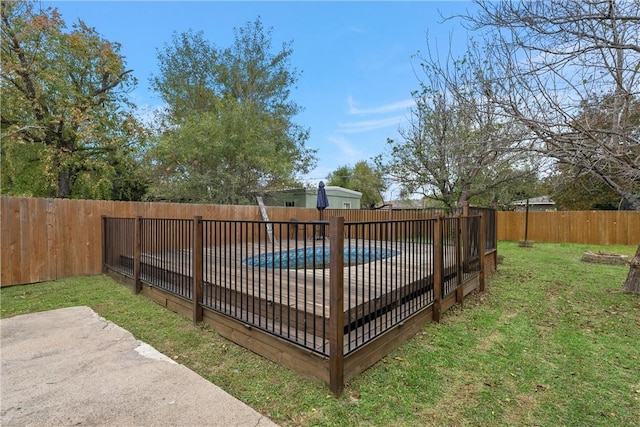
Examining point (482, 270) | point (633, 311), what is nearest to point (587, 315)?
point (633, 311)

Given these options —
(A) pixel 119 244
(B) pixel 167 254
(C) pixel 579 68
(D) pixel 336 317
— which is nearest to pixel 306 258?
(D) pixel 336 317

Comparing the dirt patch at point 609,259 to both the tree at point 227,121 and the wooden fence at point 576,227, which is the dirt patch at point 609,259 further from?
the tree at point 227,121

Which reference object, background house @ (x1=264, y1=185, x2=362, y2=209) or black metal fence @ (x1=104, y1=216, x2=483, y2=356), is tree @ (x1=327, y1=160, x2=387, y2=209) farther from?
black metal fence @ (x1=104, y1=216, x2=483, y2=356)

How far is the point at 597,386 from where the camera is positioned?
94.1 inches

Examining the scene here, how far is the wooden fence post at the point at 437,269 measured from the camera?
364cm

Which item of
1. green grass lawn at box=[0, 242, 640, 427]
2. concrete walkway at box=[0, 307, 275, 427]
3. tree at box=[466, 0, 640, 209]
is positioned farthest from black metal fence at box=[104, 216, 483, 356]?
tree at box=[466, 0, 640, 209]

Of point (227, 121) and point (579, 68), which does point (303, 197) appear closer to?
point (227, 121)

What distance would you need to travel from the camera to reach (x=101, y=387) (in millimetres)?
2303

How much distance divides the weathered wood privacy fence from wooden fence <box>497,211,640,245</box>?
1049 cm

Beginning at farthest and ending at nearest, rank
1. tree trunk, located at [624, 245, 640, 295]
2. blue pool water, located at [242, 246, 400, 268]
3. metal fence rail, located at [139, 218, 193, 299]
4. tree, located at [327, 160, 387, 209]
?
1. tree, located at [327, 160, 387, 209]
2. tree trunk, located at [624, 245, 640, 295]
3. metal fence rail, located at [139, 218, 193, 299]
4. blue pool water, located at [242, 246, 400, 268]

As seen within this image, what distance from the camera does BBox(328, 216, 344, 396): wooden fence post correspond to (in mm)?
2207

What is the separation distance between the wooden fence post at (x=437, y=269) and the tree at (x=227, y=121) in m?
9.28

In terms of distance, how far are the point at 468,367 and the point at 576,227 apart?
44.2ft

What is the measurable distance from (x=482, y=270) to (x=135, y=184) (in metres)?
14.2
